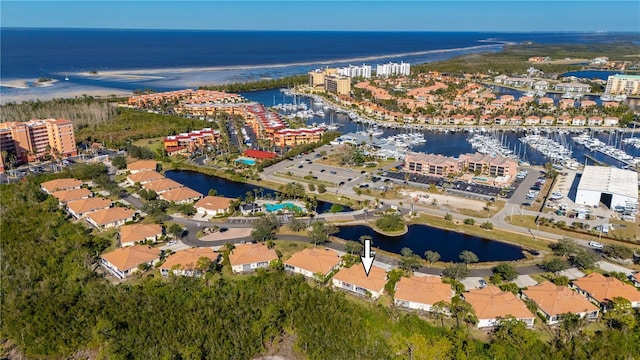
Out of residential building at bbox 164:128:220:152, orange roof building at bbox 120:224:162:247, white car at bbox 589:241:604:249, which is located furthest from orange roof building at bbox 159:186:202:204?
white car at bbox 589:241:604:249

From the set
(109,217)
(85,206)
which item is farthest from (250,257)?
(85,206)

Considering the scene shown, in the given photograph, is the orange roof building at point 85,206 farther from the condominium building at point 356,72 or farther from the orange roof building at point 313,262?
the condominium building at point 356,72

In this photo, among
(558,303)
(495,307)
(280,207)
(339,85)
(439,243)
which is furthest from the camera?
(339,85)

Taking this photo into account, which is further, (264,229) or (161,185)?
Answer: (161,185)

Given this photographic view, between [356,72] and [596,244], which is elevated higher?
[356,72]

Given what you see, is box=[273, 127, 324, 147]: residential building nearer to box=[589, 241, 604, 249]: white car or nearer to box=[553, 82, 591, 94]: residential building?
box=[589, 241, 604, 249]: white car

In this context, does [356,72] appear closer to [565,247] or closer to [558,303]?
[565,247]


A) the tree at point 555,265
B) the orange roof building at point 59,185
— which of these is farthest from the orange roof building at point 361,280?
the orange roof building at point 59,185
